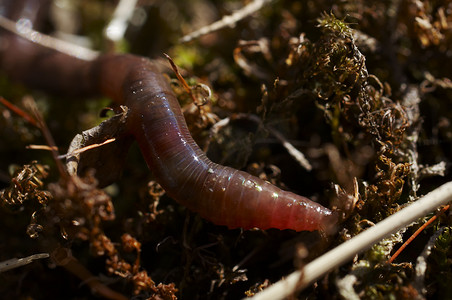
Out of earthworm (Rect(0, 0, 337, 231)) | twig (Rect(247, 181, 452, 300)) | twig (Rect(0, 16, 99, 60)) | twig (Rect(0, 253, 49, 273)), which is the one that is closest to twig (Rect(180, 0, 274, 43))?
earthworm (Rect(0, 0, 337, 231))

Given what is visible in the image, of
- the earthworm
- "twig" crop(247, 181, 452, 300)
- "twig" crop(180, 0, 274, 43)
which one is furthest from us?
"twig" crop(180, 0, 274, 43)

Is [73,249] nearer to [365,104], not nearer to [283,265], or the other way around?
[283,265]

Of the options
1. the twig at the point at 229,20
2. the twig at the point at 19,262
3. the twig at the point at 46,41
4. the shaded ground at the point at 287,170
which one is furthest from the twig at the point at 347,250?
the twig at the point at 46,41

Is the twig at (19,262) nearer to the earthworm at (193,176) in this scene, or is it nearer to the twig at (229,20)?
the earthworm at (193,176)

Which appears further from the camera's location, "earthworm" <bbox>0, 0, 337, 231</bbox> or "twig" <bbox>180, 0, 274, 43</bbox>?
"twig" <bbox>180, 0, 274, 43</bbox>

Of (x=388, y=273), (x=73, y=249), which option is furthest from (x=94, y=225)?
(x=388, y=273)

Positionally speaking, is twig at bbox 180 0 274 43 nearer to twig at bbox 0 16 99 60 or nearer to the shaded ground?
the shaded ground
